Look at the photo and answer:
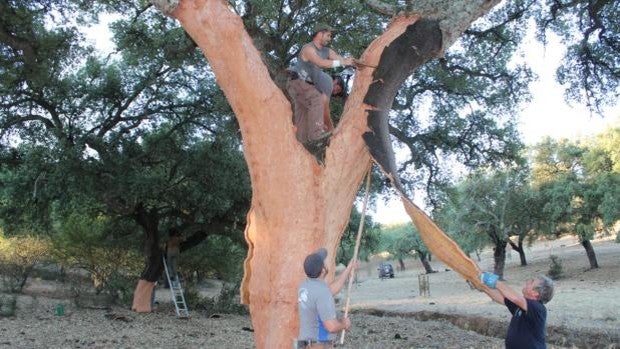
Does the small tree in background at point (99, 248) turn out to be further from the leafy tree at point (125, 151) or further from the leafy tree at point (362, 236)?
the leafy tree at point (362, 236)

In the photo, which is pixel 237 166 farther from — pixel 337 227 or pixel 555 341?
pixel 337 227

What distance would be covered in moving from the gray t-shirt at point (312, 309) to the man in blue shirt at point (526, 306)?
1.15 m

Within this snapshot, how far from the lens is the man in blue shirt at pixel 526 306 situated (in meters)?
3.87

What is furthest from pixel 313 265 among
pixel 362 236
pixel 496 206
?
pixel 496 206

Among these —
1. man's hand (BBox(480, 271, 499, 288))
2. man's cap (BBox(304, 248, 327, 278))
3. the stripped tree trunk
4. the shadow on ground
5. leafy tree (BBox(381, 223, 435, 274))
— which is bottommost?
the shadow on ground

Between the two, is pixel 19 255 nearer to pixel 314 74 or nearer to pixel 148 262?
pixel 148 262

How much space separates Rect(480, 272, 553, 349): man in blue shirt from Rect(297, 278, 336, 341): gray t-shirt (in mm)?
1154

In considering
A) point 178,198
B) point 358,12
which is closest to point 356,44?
point 358,12

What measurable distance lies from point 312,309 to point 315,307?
1.0 inches

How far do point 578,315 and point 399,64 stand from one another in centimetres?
1077

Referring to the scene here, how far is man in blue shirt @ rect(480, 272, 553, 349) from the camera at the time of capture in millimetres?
3869

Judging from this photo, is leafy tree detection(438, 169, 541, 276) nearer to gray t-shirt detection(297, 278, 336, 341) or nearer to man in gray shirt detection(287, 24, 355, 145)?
man in gray shirt detection(287, 24, 355, 145)

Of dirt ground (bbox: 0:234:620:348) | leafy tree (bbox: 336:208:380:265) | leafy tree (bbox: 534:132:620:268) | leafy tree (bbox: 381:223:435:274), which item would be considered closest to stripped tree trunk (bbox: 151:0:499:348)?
dirt ground (bbox: 0:234:620:348)

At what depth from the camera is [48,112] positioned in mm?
13883
